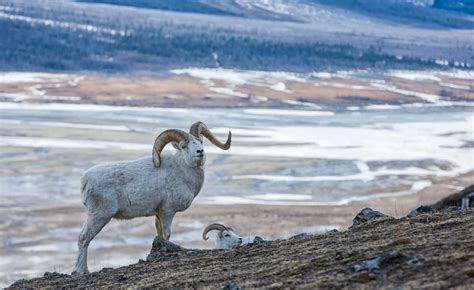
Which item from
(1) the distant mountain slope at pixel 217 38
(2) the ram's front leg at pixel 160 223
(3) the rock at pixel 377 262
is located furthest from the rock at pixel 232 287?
(1) the distant mountain slope at pixel 217 38

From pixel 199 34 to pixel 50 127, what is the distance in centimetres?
5895

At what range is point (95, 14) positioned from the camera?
370 feet

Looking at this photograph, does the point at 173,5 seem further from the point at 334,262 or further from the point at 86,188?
the point at 334,262

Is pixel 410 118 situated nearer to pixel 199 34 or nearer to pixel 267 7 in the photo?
pixel 199 34

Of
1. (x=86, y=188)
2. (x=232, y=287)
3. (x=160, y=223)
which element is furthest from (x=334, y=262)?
(x=86, y=188)

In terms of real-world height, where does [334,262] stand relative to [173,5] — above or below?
above

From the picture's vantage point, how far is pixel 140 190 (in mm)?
13336

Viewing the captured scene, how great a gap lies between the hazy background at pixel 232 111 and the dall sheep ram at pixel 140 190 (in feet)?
18.5

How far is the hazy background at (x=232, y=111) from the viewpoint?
2991cm

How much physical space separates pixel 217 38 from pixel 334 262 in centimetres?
9557

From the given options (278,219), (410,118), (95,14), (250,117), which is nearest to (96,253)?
(278,219)

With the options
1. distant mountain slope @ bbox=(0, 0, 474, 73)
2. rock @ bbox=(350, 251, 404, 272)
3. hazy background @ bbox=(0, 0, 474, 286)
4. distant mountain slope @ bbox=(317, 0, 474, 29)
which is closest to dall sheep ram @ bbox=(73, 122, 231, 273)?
rock @ bbox=(350, 251, 404, 272)

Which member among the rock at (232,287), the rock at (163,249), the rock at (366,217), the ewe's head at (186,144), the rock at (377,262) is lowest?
the rock at (163,249)

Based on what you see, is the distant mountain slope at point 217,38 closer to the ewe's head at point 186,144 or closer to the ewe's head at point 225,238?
the ewe's head at point 225,238
